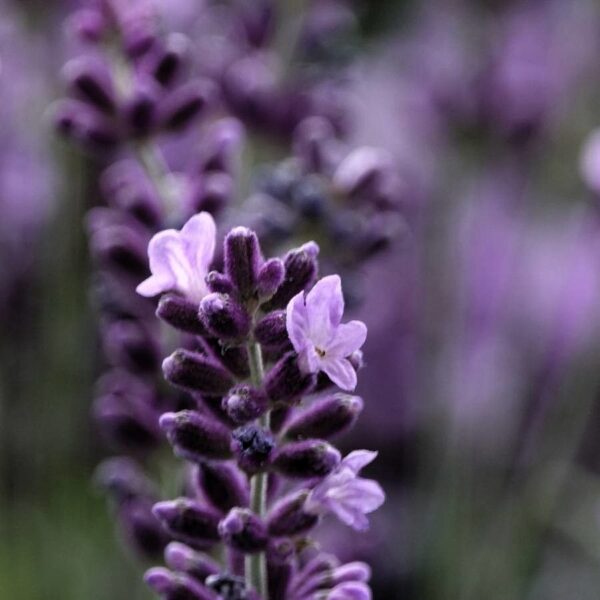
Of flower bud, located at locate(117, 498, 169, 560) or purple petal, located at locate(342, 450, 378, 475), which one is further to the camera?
flower bud, located at locate(117, 498, 169, 560)

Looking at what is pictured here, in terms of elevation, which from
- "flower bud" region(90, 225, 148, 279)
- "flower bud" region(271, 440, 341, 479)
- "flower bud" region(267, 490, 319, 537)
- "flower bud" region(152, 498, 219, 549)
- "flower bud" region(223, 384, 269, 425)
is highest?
"flower bud" region(90, 225, 148, 279)

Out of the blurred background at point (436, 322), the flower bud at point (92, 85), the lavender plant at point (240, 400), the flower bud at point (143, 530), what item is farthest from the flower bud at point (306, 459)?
the blurred background at point (436, 322)

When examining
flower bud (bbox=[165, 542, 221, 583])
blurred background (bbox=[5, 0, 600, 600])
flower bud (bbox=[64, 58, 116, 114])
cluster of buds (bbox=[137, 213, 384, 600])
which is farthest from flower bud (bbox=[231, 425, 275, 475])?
blurred background (bbox=[5, 0, 600, 600])

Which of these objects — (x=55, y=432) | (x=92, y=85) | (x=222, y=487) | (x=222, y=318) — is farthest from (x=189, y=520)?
(x=55, y=432)

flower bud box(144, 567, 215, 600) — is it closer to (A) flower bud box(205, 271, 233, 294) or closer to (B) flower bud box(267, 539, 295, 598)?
(B) flower bud box(267, 539, 295, 598)

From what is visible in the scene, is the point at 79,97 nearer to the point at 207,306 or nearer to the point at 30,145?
the point at 207,306

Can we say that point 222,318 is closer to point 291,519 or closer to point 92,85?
point 291,519

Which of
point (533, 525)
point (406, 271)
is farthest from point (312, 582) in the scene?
point (406, 271)
